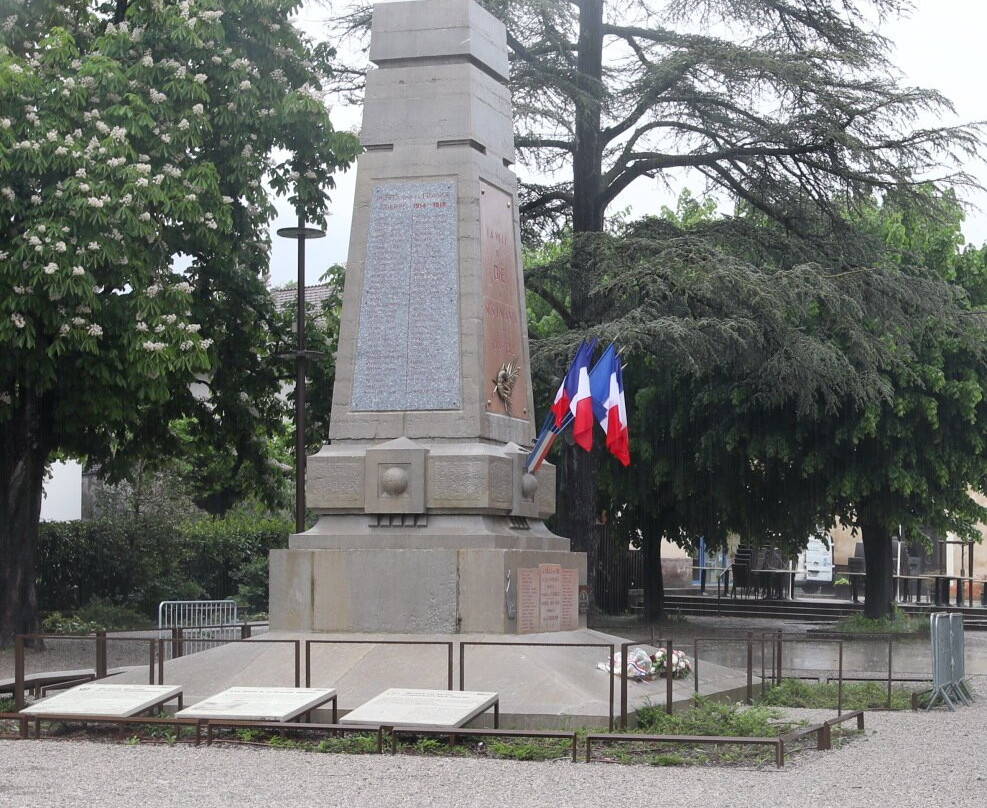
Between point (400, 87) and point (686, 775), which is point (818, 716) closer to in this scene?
point (686, 775)

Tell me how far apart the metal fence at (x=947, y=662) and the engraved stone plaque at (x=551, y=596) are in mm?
3712

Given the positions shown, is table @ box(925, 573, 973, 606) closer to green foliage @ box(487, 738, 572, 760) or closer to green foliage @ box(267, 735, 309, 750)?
green foliage @ box(487, 738, 572, 760)

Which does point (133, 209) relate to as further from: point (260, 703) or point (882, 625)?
point (882, 625)

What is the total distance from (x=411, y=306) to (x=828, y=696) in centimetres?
588

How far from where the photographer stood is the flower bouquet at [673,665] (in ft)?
45.9

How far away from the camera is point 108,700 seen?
39.5 feet

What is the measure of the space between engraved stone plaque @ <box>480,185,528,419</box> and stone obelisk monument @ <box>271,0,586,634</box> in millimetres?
27

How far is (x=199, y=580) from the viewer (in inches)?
1313

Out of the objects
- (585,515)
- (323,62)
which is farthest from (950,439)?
(323,62)

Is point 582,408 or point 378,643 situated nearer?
point 378,643

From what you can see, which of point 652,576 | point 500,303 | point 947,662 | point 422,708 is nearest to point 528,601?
point 500,303

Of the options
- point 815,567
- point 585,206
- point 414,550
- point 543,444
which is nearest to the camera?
point 414,550

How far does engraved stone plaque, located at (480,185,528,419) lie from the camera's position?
49.5 ft

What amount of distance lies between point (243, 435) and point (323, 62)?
18.9ft
